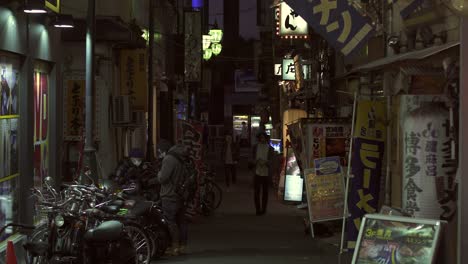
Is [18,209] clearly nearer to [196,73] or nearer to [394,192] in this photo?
[394,192]

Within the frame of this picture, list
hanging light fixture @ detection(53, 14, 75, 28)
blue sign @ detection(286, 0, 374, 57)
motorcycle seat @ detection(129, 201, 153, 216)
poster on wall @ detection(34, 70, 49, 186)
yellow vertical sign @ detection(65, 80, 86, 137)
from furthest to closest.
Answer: yellow vertical sign @ detection(65, 80, 86, 137)
poster on wall @ detection(34, 70, 49, 186)
hanging light fixture @ detection(53, 14, 75, 28)
motorcycle seat @ detection(129, 201, 153, 216)
blue sign @ detection(286, 0, 374, 57)

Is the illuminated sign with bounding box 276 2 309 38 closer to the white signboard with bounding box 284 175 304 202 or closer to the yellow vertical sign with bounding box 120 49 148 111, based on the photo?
the yellow vertical sign with bounding box 120 49 148 111

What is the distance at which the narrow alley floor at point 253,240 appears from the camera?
12914 millimetres

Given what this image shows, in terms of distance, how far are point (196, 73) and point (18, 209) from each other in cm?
2690

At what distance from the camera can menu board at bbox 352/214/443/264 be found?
718 centimetres

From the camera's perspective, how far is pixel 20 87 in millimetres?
11008

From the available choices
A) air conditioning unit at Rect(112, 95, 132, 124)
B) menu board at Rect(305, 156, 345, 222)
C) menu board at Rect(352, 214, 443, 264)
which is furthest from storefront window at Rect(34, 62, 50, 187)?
air conditioning unit at Rect(112, 95, 132, 124)

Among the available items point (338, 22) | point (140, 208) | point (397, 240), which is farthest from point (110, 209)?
point (397, 240)

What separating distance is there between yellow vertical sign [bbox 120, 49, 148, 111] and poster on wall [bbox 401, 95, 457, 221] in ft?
46.7

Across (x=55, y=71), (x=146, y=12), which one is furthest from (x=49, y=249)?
(x=146, y=12)

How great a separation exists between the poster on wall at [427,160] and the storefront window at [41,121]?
239 inches

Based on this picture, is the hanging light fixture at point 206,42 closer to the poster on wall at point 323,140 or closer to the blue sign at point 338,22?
the poster on wall at point 323,140

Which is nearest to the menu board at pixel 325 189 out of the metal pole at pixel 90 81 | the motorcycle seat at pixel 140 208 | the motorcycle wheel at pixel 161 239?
the motorcycle wheel at pixel 161 239

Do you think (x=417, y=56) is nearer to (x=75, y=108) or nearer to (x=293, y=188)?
(x=75, y=108)
